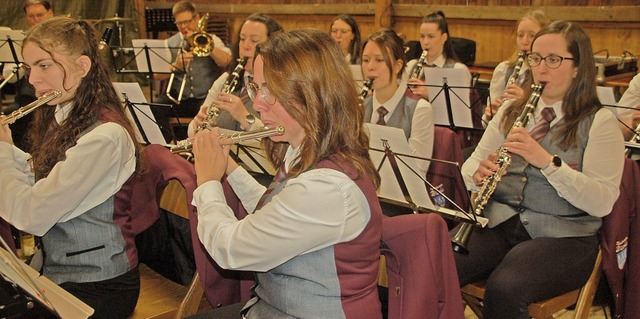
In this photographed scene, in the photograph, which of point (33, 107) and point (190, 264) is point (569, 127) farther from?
point (33, 107)

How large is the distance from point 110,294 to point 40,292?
0.60m

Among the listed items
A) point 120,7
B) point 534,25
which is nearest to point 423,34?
point 534,25

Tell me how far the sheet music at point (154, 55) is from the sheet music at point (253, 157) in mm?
2883

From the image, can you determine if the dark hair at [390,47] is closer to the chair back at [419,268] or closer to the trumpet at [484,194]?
the trumpet at [484,194]

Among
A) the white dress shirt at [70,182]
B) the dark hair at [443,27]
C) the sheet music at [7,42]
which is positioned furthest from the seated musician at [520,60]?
the sheet music at [7,42]

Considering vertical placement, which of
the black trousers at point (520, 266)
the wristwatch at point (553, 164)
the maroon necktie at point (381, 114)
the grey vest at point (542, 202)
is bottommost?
the black trousers at point (520, 266)

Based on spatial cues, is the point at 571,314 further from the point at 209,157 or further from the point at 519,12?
the point at 519,12

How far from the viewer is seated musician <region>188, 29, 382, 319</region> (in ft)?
5.04

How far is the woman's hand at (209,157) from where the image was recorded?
1.76m

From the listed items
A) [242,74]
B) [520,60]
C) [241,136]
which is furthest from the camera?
[520,60]

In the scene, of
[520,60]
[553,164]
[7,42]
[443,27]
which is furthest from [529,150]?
[7,42]

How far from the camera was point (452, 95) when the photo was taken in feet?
13.5

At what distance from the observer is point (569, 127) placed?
2531mm

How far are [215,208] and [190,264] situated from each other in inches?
29.1
